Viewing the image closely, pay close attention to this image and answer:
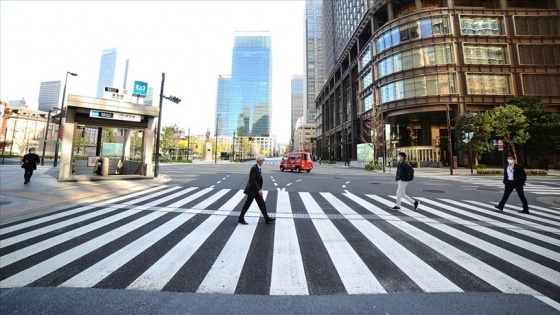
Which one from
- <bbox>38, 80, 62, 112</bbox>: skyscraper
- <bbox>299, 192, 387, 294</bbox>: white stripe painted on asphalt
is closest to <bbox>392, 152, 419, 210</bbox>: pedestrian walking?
<bbox>299, 192, 387, 294</bbox>: white stripe painted on asphalt

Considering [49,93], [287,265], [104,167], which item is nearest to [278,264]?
[287,265]

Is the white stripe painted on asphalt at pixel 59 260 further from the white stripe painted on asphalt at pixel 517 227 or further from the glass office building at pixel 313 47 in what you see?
the glass office building at pixel 313 47

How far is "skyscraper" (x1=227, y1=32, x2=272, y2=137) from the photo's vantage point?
147875 mm

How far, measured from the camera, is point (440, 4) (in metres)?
37.8

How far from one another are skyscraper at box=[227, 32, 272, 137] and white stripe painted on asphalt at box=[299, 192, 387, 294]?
14526 cm

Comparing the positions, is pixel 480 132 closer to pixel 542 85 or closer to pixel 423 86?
pixel 423 86

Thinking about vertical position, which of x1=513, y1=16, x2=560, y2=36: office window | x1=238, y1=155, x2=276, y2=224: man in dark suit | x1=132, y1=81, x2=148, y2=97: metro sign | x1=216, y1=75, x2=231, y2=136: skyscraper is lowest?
x1=238, y1=155, x2=276, y2=224: man in dark suit

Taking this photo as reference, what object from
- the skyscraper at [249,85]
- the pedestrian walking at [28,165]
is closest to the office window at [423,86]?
the pedestrian walking at [28,165]

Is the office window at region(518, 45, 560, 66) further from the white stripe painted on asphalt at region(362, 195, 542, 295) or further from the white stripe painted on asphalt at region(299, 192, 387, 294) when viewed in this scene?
the white stripe painted on asphalt at region(299, 192, 387, 294)

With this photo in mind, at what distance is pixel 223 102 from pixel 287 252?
16445 cm

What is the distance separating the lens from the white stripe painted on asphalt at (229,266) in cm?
293

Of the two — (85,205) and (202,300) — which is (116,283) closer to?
(202,300)

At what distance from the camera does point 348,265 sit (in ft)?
11.9

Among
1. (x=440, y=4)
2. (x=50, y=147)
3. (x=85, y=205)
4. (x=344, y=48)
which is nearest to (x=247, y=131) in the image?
(x=344, y=48)
